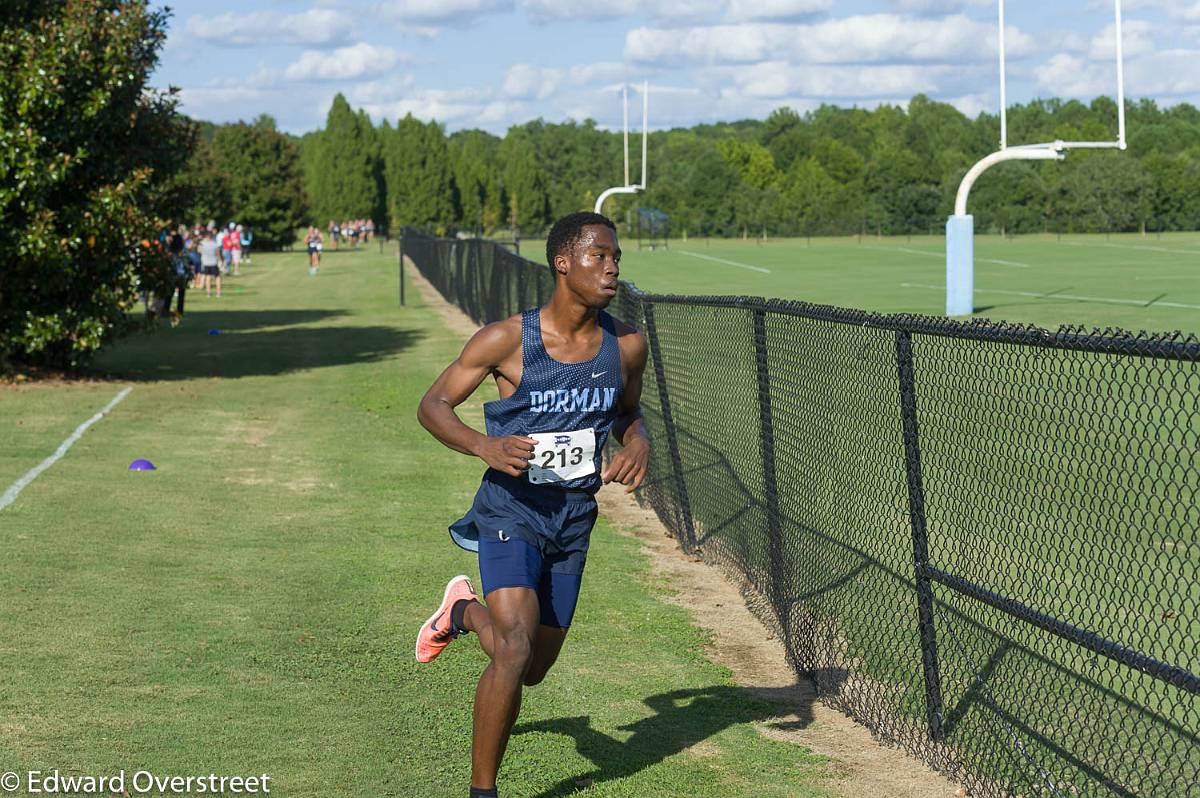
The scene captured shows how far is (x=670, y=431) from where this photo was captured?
11180mm

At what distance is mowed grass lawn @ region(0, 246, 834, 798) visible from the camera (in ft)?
20.0

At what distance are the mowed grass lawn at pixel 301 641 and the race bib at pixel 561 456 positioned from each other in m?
1.25

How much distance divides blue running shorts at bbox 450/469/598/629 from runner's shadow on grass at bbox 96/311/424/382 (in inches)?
682

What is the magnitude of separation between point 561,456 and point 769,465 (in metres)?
3.15

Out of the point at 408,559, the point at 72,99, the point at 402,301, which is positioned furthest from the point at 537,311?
the point at 402,301

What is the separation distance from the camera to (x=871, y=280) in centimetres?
4584

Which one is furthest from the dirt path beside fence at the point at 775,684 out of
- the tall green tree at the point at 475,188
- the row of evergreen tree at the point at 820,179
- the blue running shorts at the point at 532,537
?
the tall green tree at the point at 475,188

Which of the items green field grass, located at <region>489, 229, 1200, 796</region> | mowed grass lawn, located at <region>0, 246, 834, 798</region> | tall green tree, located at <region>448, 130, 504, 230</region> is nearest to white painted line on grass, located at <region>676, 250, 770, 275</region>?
mowed grass lawn, located at <region>0, 246, 834, 798</region>

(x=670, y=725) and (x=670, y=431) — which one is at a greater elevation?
(x=670, y=431)

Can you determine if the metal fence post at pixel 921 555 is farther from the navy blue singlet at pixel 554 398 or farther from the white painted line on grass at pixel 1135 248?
the white painted line on grass at pixel 1135 248

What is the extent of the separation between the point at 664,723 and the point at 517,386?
2.01 m

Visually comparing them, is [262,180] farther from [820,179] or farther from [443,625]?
[443,625]

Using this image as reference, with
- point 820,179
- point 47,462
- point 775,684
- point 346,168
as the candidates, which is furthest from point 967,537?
point 820,179

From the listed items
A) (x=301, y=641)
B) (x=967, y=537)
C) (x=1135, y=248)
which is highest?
(x=1135, y=248)
